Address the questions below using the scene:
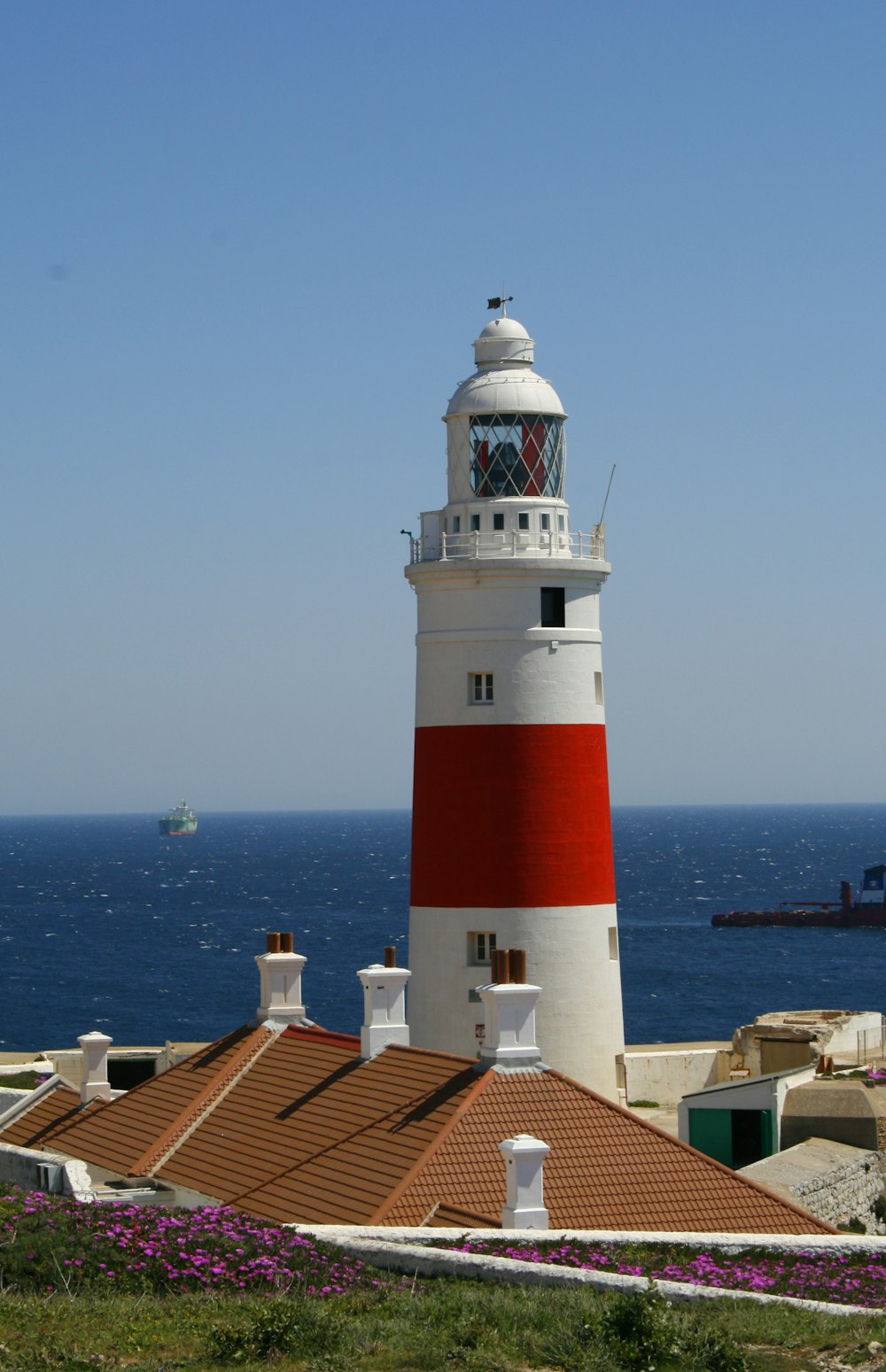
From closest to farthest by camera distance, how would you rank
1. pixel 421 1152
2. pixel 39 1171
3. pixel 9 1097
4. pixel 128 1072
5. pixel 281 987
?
pixel 421 1152 → pixel 39 1171 → pixel 281 987 → pixel 9 1097 → pixel 128 1072

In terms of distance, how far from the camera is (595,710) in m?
24.9

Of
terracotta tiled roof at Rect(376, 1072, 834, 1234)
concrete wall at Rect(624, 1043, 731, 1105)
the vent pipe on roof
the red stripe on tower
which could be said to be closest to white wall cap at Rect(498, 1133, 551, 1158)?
terracotta tiled roof at Rect(376, 1072, 834, 1234)

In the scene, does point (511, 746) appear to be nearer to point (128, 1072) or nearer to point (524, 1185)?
point (524, 1185)

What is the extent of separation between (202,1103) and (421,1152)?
4.28m

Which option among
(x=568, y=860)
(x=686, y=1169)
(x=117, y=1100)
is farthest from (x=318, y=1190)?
(x=568, y=860)

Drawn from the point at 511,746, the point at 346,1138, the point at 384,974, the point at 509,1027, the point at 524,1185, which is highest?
the point at 511,746

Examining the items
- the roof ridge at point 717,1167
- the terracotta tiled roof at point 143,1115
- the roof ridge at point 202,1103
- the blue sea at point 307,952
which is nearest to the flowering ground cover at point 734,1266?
the roof ridge at point 717,1167

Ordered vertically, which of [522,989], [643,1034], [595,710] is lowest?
[643,1034]

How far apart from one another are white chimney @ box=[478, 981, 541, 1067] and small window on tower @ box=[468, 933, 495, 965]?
4.86 m

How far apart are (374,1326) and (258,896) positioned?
13772 centimetres

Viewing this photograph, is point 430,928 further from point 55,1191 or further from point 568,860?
point 55,1191

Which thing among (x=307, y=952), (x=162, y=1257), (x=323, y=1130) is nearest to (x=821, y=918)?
(x=307, y=952)

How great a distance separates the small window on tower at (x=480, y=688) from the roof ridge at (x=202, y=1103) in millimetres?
4916

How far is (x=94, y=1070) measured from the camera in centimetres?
2392
